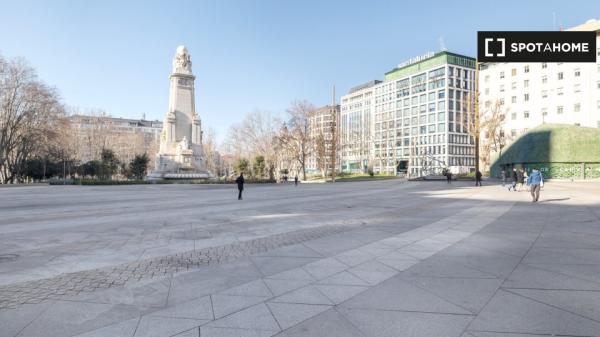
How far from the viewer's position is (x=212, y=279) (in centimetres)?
488

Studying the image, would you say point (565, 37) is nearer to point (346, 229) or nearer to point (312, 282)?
point (346, 229)

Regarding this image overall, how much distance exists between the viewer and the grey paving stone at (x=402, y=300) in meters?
3.79

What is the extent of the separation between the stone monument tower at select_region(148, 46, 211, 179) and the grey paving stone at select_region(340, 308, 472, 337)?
4005 centimetres

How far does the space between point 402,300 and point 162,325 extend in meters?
2.74

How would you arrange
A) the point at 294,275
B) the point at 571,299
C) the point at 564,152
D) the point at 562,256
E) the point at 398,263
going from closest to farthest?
1. the point at 571,299
2. the point at 294,275
3. the point at 398,263
4. the point at 562,256
5. the point at 564,152

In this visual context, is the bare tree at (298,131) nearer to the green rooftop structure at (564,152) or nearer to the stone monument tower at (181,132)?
the stone monument tower at (181,132)

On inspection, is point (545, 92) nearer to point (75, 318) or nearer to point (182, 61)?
point (182, 61)

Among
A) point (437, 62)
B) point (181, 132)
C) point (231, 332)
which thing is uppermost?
point (437, 62)

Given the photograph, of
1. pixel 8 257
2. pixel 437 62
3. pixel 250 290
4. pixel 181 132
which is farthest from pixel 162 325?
pixel 437 62

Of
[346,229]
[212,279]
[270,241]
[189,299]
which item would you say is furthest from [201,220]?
[189,299]

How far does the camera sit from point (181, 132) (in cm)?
4225

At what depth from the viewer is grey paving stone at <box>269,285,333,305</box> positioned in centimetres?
404

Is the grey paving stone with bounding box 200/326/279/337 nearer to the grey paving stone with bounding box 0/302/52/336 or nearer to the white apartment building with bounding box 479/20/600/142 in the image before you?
the grey paving stone with bounding box 0/302/52/336

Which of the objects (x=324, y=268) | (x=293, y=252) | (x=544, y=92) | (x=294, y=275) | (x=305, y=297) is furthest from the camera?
(x=544, y=92)
